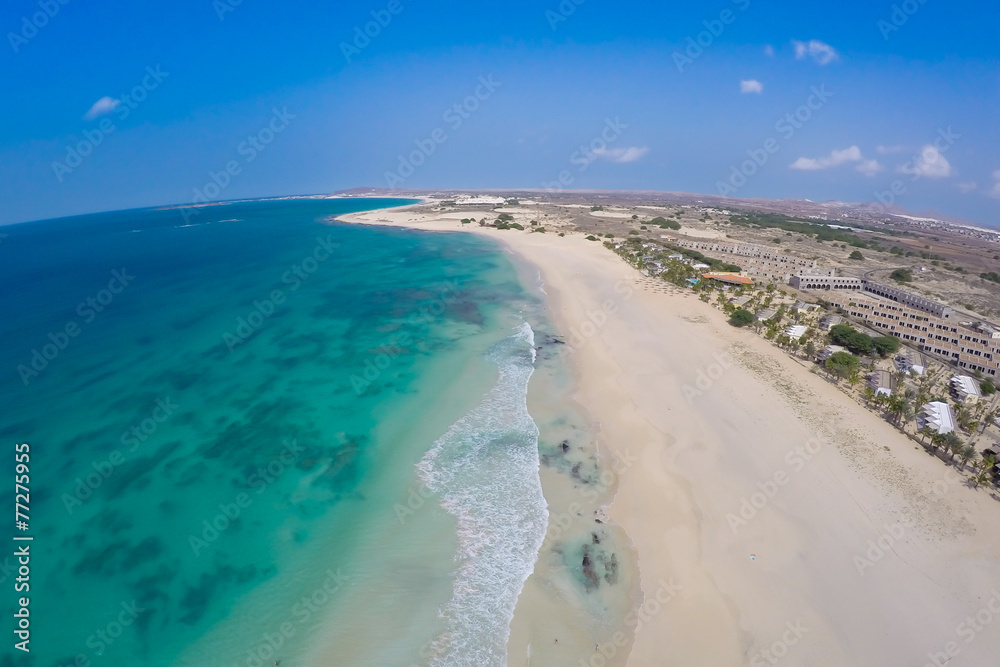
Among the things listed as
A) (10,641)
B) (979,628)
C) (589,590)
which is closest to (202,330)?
(10,641)

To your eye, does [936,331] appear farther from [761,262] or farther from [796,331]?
[761,262]

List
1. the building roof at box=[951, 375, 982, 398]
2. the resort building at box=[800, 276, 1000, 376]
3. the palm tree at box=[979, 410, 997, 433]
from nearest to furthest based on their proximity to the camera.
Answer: the palm tree at box=[979, 410, 997, 433], the building roof at box=[951, 375, 982, 398], the resort building at box=[800, 276, 1000, 376]

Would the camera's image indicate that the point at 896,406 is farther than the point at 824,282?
No

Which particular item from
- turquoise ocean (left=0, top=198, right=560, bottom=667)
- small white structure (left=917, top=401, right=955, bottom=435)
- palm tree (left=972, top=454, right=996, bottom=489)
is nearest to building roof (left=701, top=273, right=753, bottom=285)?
turquoise ocean (left=0, top=198, right=560, bottom=667)

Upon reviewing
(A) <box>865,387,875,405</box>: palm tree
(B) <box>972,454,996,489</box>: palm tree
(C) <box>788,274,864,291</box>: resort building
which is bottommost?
(B) <box>972,454,996,489</box>: palm tree

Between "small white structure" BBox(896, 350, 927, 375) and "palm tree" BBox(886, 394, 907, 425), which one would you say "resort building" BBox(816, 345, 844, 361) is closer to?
"small white structure" BBox(896, 350, 927, 375)

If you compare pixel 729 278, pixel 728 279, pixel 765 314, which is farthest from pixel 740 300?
pixel 765 314

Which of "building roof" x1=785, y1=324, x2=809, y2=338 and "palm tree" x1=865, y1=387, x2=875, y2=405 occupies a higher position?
"building roof" x1=785, y1=324, x2=809, y2=338
